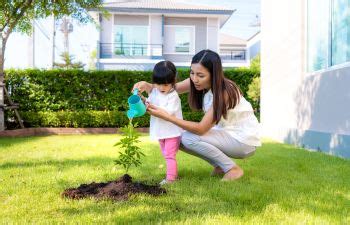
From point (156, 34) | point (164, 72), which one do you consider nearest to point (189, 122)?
point (164, 72)

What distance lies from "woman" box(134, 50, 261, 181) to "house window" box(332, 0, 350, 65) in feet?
9.95

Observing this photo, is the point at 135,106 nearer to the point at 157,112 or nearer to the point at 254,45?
the point at 157,112

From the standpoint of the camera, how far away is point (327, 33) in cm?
705

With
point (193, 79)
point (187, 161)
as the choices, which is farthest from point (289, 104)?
point (193, 79)

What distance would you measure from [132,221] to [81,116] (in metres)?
9.97

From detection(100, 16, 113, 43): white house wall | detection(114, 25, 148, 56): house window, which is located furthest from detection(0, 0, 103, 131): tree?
detection(114, 25, 148, 56): house window

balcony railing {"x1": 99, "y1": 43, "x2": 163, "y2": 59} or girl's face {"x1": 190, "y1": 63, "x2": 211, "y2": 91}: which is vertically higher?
balcony railing {"x1": 99, "y1": 43, "x2": 163, "y2": 59}

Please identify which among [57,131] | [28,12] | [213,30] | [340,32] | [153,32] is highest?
[213,30]

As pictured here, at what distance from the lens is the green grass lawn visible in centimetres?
254

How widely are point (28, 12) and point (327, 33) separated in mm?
7451

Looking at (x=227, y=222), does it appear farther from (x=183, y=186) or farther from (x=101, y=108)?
(x=101, y=108)

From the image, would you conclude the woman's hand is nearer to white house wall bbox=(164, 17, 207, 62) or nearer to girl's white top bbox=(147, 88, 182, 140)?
girl's white top bbox=(147, 88, 182, 140)

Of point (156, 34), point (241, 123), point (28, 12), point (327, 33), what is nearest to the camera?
point (241, 123)

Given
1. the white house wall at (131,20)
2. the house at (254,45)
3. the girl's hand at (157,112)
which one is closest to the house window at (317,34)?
the girl's hand at (157,112)
